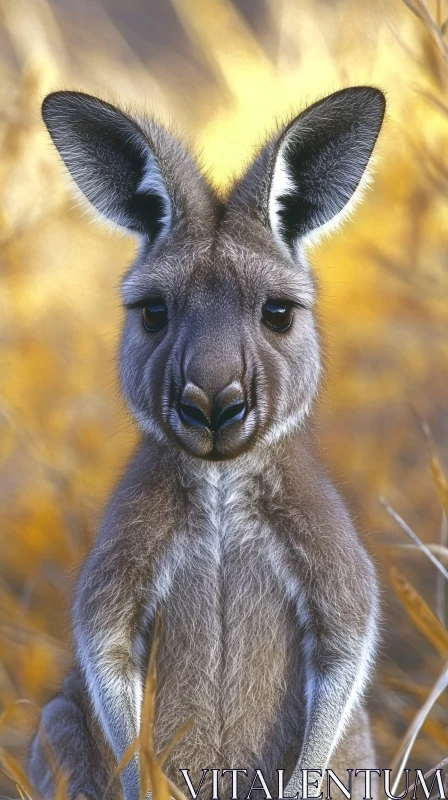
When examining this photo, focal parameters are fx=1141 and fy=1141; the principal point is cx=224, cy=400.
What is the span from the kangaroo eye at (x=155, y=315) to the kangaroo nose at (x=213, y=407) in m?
0.30

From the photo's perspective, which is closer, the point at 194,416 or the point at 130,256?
the point at 194,416

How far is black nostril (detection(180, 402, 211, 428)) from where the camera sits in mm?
2527

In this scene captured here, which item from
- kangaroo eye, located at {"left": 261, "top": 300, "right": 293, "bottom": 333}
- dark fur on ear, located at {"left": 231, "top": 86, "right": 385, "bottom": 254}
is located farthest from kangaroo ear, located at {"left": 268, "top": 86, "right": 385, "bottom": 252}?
kangaroo eye, located at {"left": 261, "top": 300, "right": 293, "bottom": 333}

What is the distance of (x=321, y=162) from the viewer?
2922mm

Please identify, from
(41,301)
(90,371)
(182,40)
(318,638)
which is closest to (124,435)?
(90,371)

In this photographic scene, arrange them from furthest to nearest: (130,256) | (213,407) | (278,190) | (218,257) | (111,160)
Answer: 1. (130,256)
2. (111,160)
3. (278,190)
4. (218,257)
5. (213,407)

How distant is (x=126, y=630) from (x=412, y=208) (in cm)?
389

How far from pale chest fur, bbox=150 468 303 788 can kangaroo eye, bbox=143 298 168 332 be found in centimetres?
41

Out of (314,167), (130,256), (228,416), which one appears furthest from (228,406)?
(130,256)

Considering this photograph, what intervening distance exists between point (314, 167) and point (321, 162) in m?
0.02

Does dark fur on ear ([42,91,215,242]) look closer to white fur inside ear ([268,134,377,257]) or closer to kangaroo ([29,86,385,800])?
kangaroo ([29,86,385,800])

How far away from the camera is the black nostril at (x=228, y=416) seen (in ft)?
8.30

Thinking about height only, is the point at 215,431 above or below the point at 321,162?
below

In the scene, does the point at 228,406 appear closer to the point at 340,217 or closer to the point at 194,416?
the point at 194,416
